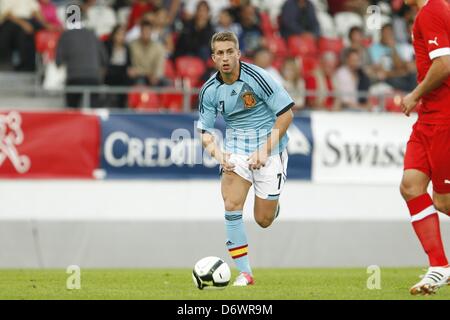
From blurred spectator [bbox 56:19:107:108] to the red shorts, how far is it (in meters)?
9.42

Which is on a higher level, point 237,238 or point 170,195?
point 237,238

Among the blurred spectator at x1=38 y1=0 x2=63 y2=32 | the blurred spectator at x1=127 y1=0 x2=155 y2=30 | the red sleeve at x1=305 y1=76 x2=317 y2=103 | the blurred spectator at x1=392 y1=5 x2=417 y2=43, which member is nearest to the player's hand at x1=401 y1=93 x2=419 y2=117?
the red sleeve at x1=305 y1=76 x2=317 y2=103

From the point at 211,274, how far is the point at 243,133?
164 centimetres

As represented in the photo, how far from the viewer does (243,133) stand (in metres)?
10.9

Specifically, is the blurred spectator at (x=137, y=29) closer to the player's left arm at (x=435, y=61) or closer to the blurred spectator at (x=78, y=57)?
the blurred spectator at (x=78, y=57)

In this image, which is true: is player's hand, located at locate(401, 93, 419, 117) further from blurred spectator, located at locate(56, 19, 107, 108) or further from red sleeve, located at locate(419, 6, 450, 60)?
blurred spectator, located at locate(56, 19, 107, 108)

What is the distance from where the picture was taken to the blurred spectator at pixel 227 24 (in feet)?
66.9

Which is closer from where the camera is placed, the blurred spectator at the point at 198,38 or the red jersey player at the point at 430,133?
the red jersey player at the point at 430,133

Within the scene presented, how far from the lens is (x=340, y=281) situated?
11312 millimetres

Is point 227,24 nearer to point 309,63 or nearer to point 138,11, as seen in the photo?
point 309,63

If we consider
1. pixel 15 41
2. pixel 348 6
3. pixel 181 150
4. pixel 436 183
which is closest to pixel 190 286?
pixel 436 183

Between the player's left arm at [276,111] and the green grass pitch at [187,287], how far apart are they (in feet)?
4.45

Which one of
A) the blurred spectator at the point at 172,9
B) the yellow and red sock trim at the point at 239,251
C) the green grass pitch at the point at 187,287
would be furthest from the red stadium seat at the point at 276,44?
the yellow and red sock trim at the point at 239,251

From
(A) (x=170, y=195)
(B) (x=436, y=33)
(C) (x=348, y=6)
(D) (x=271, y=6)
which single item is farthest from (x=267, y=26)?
(B) (x=436, y=33)
